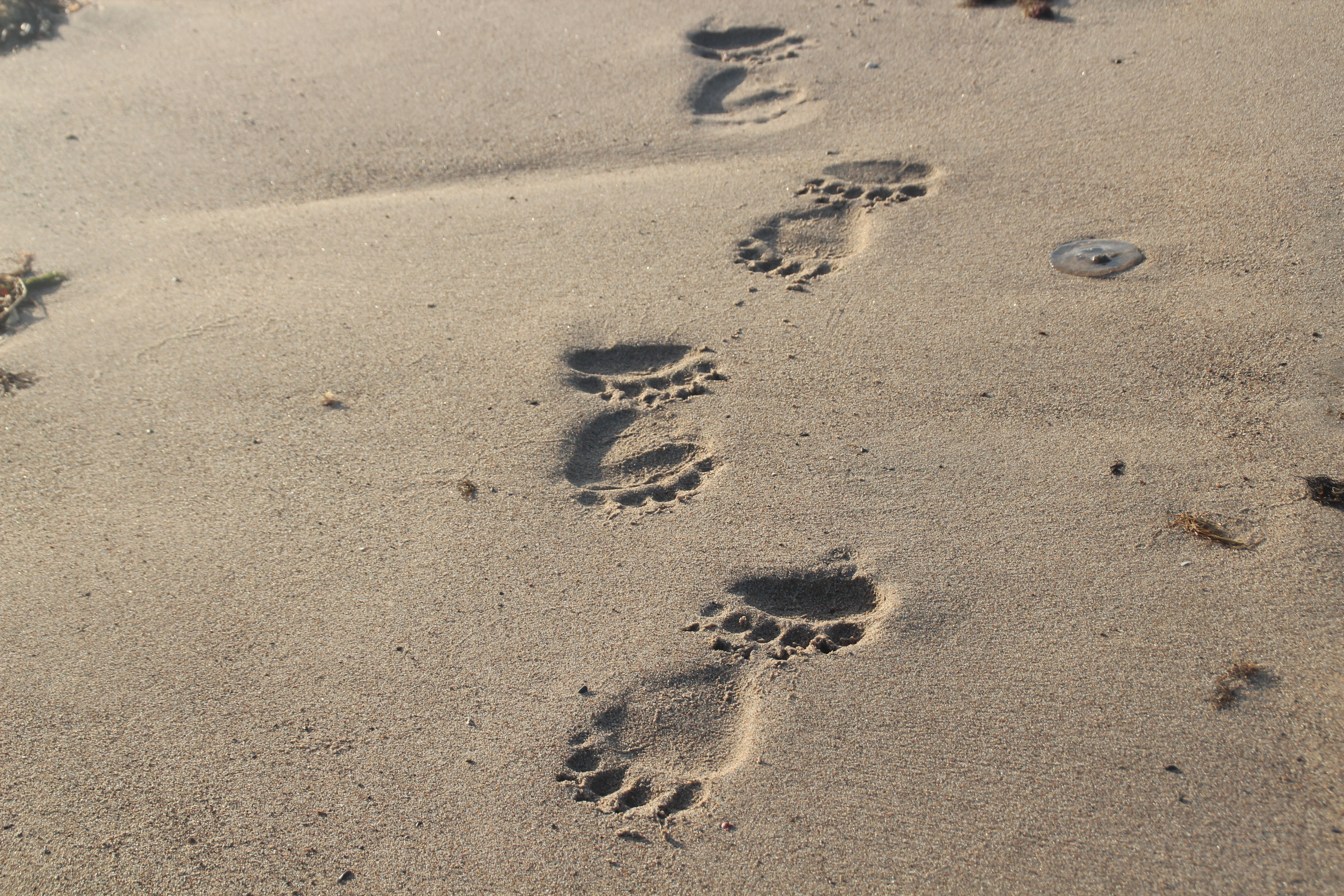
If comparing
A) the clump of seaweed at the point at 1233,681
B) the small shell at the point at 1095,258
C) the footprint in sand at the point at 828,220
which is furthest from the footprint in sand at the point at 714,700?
the small shell at the point at 1095,258

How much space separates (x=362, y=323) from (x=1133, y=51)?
3268mm

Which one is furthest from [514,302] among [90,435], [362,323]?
[90,435]

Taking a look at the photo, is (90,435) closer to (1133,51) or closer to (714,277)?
(714,277)

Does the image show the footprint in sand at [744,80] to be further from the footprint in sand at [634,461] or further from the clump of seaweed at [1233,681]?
the clump of seaweed at [1233,681]

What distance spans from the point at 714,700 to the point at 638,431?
34.3 inches

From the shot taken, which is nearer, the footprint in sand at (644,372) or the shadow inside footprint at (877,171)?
the footprint in sand at (644,372)

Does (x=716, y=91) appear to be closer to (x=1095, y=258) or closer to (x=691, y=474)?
(x=1095, y=258)

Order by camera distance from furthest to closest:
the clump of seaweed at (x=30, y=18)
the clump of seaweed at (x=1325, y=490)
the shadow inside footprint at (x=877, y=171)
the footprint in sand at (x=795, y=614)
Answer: the clump of seaweed at (x=30, y=18) < the shadow inside footprint at (x=877, y=171) < the clump of seaweed at (x=1325, y=490) < the footprint in sand at (x=795, y=614)

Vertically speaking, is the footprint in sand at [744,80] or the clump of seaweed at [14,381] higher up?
the footprint in sand at [744,80]

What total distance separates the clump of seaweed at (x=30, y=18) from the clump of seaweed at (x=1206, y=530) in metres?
5.48

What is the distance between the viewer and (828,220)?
3.28 metres

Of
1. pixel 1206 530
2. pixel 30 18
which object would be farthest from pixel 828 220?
pixel 30 18

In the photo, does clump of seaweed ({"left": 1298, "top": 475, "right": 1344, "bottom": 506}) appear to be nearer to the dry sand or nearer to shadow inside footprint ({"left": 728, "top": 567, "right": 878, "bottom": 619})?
the dry sand

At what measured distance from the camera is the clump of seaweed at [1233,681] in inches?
73.2
